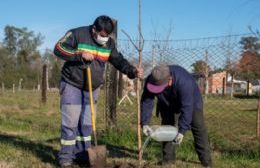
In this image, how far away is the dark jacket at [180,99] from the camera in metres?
5.61

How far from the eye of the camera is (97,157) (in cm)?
584

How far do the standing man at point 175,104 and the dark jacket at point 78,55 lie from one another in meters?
0.48

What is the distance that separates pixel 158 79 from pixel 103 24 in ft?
3.23

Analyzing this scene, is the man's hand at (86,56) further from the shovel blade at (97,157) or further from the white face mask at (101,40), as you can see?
the shovel blade at (97,157)

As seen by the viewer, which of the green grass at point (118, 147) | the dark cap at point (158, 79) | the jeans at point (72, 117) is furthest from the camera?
the green grass at point (118, 147)

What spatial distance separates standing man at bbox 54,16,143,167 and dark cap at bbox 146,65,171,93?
47 cm

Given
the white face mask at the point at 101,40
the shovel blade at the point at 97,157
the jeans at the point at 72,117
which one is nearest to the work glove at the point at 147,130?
the shovel blade at the point at 97,157

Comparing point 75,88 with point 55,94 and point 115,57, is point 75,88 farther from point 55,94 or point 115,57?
point 55,94

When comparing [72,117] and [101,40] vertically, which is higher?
[101,40]

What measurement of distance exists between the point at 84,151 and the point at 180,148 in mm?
2016

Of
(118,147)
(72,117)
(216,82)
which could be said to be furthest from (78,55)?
(216,82)

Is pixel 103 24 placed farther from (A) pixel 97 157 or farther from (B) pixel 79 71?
(A) pixel 97 157

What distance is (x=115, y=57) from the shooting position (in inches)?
248

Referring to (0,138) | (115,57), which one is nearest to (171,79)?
(115,57)
